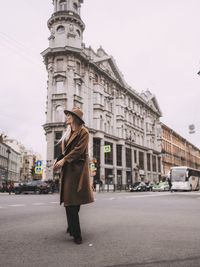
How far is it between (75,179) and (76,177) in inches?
1.1

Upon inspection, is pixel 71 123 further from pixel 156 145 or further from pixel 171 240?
pixel 156 145

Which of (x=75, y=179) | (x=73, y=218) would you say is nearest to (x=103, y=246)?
(x=73, y=218)

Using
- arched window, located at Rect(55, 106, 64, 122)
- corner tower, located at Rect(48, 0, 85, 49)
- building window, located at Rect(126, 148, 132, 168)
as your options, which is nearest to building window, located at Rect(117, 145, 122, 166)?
building window, located at Rect(126, 148, 132, 168)

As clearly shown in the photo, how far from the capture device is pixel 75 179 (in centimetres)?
380

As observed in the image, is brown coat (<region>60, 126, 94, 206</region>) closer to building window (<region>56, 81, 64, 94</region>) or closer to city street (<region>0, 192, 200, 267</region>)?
city street (<region>0, 192, 200, 267</region>)

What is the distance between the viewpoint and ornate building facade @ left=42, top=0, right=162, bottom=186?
3925 cm

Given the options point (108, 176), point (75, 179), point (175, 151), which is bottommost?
point (75, 179)

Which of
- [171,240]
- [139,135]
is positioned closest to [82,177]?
[171,240]

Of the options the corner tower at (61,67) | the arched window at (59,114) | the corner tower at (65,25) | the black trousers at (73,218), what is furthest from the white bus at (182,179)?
the black trousers at (73,218)

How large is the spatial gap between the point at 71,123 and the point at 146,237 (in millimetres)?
1860

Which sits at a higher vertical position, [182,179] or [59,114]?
[59,114]

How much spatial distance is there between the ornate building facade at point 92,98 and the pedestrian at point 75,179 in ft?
100

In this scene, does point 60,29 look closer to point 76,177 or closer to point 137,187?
point 137,187

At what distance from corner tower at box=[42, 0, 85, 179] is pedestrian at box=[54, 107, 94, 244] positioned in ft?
110
